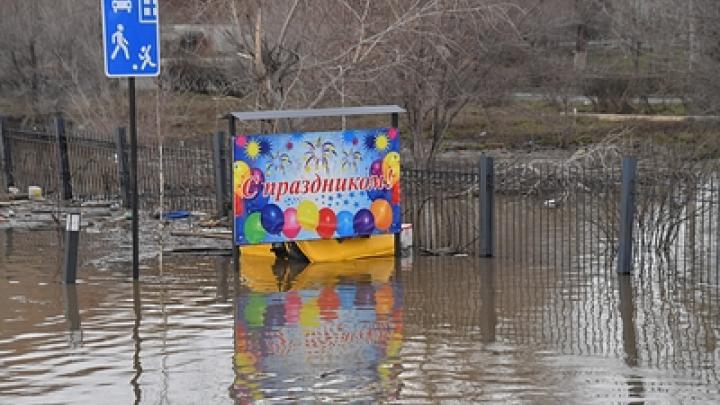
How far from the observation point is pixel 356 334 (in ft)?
37.1

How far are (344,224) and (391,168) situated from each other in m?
0.85

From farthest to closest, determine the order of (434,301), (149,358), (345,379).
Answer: (434,301) → (149,358) → (345,379)

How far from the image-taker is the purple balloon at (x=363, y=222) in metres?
15.1

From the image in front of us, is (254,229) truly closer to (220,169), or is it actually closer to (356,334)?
(220,169)

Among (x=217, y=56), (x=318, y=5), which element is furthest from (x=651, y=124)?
(x=318, y=5)

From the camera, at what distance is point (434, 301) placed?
12.9 m

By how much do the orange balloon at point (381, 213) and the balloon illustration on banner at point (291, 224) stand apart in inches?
36.5

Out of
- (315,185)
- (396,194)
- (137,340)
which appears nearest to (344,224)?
(315,185)

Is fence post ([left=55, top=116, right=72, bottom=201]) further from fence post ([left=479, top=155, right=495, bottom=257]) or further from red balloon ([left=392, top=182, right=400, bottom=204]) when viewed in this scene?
fence post ([left=479, top=155, right=495, bottom=257])

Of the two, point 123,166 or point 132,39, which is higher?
point 132,39

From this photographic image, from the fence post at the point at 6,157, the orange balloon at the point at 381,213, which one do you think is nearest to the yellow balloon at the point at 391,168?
the orange balloon at the point at 381,213

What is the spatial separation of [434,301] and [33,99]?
23484 mm

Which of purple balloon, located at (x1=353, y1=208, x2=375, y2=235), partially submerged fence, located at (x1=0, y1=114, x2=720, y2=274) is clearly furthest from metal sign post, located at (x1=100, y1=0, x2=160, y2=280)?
partially submerged fence, located at (x1=0, y1=114, x2=720, y2=274)

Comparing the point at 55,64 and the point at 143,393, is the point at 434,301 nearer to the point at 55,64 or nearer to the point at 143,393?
the point at 143,393
